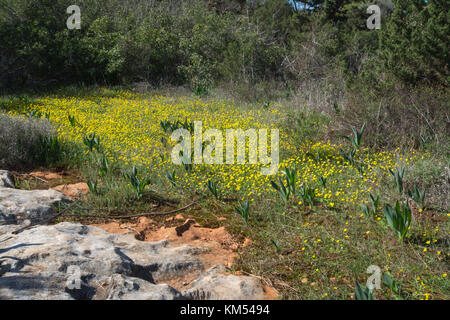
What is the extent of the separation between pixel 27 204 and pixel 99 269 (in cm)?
155

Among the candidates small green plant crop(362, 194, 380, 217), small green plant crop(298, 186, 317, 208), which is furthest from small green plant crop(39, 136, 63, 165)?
small green plant crop(362, 194, 380, 217)

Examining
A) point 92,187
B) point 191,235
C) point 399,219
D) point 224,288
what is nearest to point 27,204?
point 92,187

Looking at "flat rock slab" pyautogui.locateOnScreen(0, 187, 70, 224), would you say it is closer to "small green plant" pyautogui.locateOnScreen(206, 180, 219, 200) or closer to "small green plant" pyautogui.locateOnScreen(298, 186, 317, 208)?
"small green plant" pyautogui.locateOnScreen(206, 180, 219, 200)

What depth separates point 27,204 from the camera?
11.6ft

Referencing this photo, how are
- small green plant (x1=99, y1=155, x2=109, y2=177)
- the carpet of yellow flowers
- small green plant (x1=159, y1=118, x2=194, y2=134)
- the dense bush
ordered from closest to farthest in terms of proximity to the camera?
the carpet of yellow flowers, small green plant (x1=99, y1=155, x2=109, y2=177), small green plant (x1=159, y1=118, x2=194, y2=134), the dense bush

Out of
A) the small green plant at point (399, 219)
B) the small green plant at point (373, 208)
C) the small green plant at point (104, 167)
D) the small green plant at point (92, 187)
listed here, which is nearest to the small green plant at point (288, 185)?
the small green plant at point (373, 208)

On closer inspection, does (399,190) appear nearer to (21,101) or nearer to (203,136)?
(203,136)

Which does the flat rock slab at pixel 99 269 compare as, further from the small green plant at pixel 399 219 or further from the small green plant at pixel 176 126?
the small green plant at pixel 176 126

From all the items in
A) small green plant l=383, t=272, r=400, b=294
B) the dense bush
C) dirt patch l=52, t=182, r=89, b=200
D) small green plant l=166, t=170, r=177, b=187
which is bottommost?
small green plant l=383, t=272, r=400, b=294

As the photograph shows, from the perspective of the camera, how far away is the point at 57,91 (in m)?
11.1

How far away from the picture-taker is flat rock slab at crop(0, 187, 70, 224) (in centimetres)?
336

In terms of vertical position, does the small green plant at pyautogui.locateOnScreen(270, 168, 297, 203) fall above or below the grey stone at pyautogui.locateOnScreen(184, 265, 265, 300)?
above

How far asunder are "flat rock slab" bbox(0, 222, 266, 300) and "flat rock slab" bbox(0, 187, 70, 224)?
0.76 feet

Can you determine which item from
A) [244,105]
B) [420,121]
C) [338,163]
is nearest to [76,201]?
[338,163]
